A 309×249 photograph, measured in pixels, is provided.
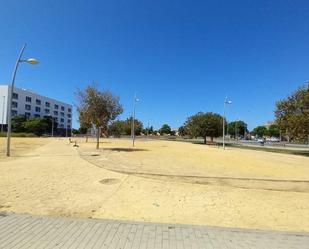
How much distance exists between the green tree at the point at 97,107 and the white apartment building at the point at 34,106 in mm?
79378

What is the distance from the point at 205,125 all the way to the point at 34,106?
85325mm

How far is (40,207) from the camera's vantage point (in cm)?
749

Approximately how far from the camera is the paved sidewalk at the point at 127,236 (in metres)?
4.96

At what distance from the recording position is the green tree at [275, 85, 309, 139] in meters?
30.9

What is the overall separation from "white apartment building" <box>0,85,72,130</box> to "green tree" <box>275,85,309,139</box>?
88.3 meters

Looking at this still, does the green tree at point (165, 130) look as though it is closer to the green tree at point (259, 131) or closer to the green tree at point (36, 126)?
the green tree at point (259, 131)

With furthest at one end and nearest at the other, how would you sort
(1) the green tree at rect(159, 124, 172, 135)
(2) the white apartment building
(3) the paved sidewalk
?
1. (1) the green tree at rect(159, 124, 172, 135)
2. (2) the white apartment building
3. (3) the paved sidewalk

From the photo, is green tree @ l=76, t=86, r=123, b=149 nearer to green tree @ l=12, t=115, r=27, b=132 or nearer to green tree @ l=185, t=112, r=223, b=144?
green tree @ l=185, t=112, r=223, b=144

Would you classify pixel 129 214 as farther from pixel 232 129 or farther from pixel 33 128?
pixel 232 129

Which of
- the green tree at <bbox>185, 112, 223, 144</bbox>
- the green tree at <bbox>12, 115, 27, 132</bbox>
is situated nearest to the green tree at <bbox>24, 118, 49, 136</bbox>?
the green tree at <bbox>12, 115, 27, 132</bbox>

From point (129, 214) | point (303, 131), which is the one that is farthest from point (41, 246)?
point (303, 131)

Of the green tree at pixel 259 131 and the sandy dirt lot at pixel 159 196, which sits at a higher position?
the green tree at pixel 259 131

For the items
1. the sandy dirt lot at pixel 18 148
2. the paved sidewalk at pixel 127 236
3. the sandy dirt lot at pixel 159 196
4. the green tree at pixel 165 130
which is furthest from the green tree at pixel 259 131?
the paved sidewalk at pixel 127 236

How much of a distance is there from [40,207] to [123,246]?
3.51 metres
